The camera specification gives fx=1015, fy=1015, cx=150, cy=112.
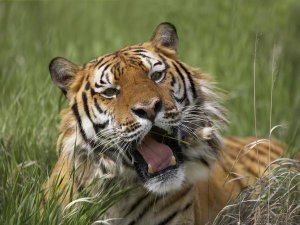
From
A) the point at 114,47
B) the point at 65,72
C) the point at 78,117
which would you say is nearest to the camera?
the point at 78,117

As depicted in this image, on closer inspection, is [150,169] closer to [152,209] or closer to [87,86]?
[152,209]

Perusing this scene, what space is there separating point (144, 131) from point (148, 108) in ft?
0.32

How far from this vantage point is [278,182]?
4367 mm

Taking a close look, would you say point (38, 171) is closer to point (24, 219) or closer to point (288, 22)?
point (24, 219)

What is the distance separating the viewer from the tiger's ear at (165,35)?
4.80 m

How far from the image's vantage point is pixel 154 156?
14.1ft

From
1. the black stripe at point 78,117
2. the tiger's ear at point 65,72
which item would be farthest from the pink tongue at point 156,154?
the tiger's ear at point 65,72

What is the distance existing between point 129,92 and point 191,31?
11.3 ft

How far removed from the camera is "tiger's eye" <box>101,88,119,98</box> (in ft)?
14.4

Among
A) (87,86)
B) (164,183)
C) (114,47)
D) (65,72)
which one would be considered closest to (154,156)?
(164,183)

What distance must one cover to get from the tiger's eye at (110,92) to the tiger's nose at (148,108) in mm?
214

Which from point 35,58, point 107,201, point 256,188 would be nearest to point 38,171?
point 107,201

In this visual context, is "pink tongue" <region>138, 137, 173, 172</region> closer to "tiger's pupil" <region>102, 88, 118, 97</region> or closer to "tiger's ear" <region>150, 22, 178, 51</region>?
"tiger's pupil" <region>102, 88, 118, 97</region>

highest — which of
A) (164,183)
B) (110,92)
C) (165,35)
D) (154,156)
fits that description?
(165,35)
